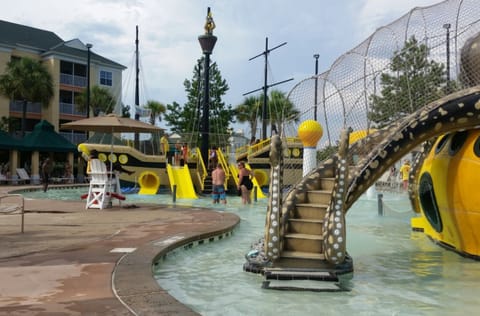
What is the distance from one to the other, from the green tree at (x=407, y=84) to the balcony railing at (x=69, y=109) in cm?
4376

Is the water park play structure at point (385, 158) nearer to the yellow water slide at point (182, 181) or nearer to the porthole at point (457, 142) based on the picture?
the porthole at point (457, 142)

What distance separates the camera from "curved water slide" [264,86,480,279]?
6.11 m

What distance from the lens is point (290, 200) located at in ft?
23.1

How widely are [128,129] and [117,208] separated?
2.81m

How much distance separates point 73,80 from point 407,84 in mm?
45687

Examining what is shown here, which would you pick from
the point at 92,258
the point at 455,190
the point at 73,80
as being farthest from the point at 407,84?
the point at 73,80

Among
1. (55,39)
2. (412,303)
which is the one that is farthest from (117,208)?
(55,39)

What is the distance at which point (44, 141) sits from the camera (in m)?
30.7

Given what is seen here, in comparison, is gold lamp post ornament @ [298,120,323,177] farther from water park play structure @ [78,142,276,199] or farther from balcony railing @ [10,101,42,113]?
balcony railing @ [10,101,42,113]

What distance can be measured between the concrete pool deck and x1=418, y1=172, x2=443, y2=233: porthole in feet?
12.7

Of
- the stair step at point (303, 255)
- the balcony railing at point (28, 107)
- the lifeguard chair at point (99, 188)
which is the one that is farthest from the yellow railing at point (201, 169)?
the balcony railing at point (28, 107)

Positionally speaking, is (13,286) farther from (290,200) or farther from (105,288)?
(290,200)

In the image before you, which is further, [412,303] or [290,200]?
[290,200]

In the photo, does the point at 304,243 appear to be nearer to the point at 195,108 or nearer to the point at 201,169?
the point at 201,169
